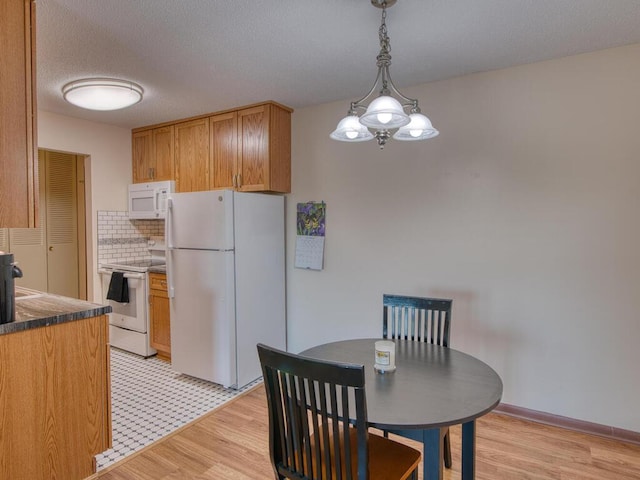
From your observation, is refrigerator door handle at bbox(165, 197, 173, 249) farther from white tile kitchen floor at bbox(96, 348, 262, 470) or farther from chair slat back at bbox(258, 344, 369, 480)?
chair slat back at bbox(258, 344, 369, 480)

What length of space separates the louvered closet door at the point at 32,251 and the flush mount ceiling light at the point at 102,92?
2234 millimetres

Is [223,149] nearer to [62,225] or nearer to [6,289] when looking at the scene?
[6,289]

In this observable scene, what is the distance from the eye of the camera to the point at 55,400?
180 centimetres

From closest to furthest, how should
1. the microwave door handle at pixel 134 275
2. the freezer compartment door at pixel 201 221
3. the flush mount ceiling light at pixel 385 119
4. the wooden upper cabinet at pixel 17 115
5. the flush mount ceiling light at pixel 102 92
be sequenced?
1. the flush mount ceiling light at pixel 385 119
2. the wooden upper cabinet at pixel 17 115
3. the flush mount ceiling light at pixel 102 92
4. the freezer compartment door at pixel 201 221
5. the microwave door handle at pixel 134 275

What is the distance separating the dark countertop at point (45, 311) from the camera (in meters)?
1.67

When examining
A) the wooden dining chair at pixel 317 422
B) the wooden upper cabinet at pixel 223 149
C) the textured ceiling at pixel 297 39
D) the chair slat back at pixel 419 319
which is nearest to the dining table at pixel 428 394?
the wooden dining chair at pixel 317 422

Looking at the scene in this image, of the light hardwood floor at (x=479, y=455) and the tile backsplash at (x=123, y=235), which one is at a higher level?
the tile backsplash at (x=123, y=235)

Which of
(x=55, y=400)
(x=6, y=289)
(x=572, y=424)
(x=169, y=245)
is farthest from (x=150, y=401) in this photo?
(x=572, y=424)

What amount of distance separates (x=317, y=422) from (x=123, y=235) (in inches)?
144

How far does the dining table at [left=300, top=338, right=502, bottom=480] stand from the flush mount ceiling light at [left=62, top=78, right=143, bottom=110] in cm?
231

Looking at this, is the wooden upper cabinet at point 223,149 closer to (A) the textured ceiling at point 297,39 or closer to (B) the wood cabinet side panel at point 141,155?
(A) the textured ceiling at point 297,39

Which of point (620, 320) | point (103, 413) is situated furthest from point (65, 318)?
point (620, 320)

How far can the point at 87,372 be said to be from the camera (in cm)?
193

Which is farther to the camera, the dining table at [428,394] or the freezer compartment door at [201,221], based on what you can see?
the freezer compartment door at [201,221]
